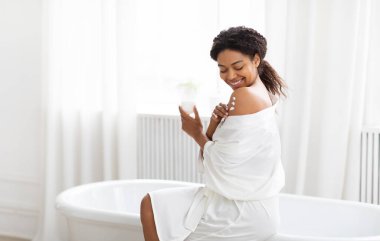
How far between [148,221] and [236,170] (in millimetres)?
427

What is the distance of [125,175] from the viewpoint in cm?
436

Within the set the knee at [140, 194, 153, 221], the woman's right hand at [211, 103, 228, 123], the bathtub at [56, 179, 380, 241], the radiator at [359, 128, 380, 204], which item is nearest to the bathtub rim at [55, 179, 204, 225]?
the bathtub at [56, 179, 380, 241]

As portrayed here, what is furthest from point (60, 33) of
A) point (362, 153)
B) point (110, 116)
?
point (362, 153)

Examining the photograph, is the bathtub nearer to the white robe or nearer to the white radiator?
the white robe

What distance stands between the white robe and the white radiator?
1.42 meters

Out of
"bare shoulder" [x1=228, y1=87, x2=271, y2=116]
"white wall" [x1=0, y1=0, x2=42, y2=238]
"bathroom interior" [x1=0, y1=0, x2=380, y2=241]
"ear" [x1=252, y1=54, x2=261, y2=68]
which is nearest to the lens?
"bare shoulder" [x1=228, y1=87, x2=271, y2=116]

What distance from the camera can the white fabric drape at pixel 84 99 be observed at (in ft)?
14.2

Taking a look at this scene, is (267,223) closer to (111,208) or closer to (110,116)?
(111,208)

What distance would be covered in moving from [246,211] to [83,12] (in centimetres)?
219

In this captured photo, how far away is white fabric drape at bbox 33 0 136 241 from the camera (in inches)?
170

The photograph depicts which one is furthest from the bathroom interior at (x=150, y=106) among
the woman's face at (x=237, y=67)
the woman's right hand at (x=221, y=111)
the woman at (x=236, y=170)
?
the woman's face at (x=237, y=67)

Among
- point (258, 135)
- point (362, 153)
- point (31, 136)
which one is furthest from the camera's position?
point (31, 136)

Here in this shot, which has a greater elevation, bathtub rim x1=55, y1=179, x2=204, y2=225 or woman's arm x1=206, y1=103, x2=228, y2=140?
woman's arm x1=206, y1=103, x2=228, y2=140

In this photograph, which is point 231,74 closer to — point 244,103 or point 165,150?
point 244,103
